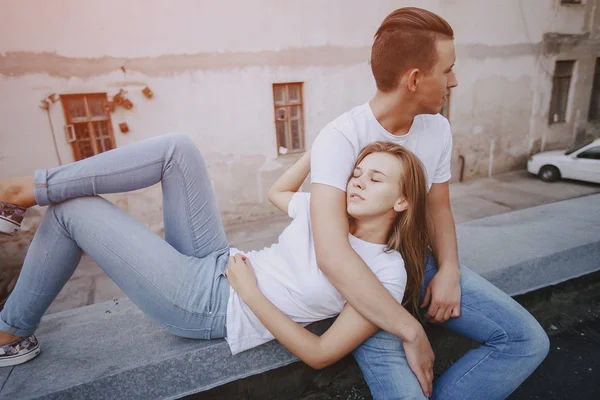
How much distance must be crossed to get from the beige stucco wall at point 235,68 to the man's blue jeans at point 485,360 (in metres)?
6.06

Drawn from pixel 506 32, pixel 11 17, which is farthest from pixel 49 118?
pixel 506 32

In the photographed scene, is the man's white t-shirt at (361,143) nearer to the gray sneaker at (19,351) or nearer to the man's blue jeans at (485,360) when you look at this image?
the man's blue jeans at (485,360)

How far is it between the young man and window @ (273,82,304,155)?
227 inches

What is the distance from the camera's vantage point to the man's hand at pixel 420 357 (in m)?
1.26

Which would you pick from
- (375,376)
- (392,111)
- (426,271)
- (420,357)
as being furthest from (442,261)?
(392,111)

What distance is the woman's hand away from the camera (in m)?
1.39

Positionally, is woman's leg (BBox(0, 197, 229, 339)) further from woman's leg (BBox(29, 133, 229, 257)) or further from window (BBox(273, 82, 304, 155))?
window (BBox(273, 82, 304, 155))

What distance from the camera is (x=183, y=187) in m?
1.63

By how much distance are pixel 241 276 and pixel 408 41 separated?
1.19m

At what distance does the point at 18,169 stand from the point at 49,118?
98 cm

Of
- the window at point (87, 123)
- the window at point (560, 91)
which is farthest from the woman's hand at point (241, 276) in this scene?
the window at point (560, 91)

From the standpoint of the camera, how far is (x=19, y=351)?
145 centimetres

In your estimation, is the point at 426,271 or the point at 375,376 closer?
the point at 375,376

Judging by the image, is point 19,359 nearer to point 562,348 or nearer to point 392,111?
point 392,111
